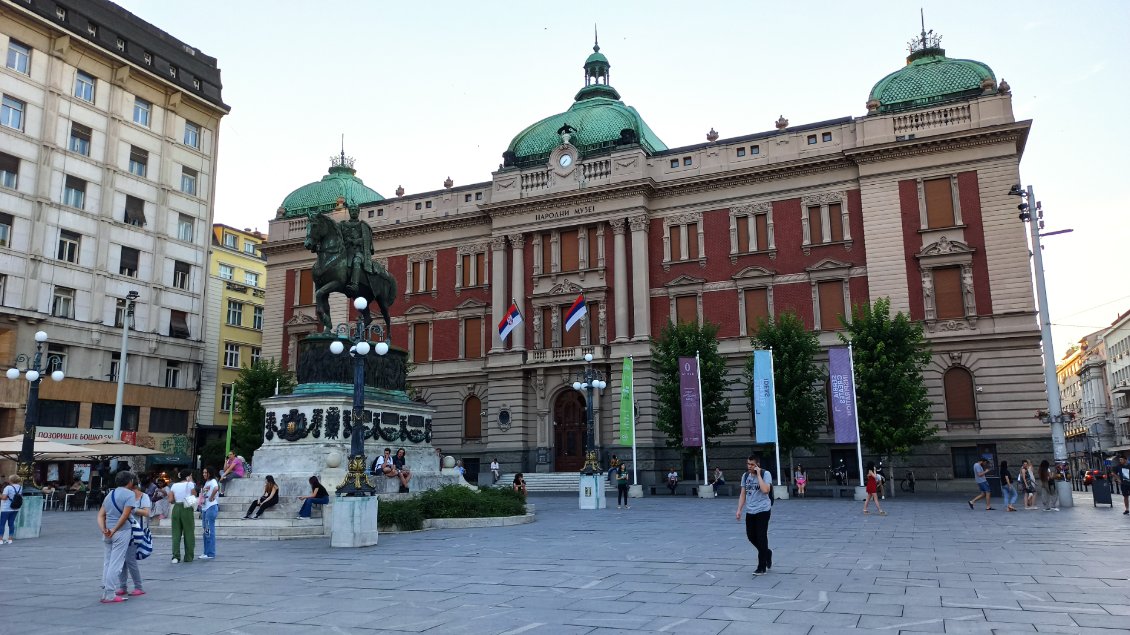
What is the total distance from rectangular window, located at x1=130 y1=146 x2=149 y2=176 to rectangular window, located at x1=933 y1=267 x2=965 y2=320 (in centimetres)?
4751

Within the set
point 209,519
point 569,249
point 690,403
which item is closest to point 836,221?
point 690,403

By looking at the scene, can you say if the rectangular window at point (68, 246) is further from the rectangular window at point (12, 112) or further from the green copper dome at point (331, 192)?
the green copper dome at point (331, 192)

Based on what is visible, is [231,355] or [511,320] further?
[231,355]

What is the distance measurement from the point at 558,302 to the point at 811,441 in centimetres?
1695

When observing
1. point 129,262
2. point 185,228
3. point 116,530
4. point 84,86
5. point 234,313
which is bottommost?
point 116,530

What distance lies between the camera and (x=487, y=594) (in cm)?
1034

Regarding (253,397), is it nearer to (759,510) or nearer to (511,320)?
(511,320)

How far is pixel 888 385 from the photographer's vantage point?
34.4 meters

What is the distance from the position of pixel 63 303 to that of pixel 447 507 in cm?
3572

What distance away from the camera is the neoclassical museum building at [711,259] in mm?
38656

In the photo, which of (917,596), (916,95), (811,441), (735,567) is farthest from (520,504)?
(916,95)

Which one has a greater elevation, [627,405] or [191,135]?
[191,135]

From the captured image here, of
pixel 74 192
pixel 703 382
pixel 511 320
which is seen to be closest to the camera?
pixel 703 382

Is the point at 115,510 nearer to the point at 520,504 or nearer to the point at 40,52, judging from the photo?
the point at 520,504
